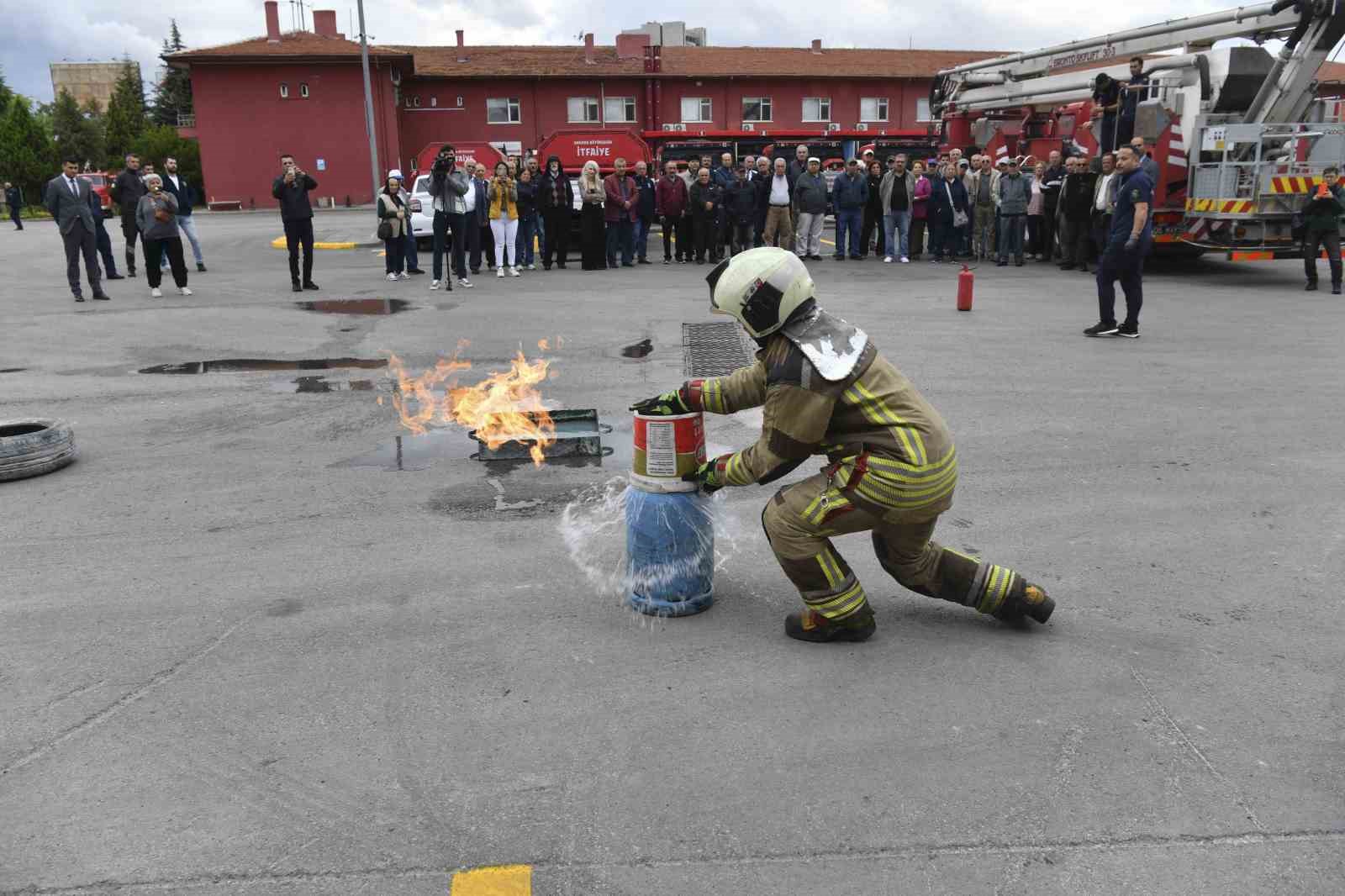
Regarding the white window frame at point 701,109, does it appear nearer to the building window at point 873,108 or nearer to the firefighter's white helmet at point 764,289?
the building window at point 873,108

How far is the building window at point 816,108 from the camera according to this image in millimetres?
55531

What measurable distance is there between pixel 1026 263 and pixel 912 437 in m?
17.4

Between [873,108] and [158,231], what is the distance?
1877 inches

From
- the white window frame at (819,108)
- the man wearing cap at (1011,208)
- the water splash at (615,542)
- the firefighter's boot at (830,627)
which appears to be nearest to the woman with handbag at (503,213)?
the man wearing cap at (1011,208)

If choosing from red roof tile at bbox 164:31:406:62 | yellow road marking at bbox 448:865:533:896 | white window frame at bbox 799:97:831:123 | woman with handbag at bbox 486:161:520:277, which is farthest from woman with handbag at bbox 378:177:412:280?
white window frame at bbox 799:97:831:123

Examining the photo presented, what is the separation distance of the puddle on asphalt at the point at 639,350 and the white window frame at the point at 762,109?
4647cm

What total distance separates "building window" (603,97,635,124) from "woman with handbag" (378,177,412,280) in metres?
38.6

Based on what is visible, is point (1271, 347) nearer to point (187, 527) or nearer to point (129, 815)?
point (187, 527)

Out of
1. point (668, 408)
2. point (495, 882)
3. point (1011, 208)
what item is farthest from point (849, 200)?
point (495, 882)

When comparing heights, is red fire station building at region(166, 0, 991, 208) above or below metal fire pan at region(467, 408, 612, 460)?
above

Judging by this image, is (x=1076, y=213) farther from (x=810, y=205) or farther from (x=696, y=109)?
(x=696, y=109)

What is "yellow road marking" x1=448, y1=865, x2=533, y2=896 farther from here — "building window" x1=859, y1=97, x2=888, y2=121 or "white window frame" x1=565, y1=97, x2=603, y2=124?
"building window" x1=859, y1=97, x2=888, y2=121

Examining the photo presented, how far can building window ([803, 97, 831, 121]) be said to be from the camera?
55.5 meters

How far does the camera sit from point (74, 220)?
14820 millimetres
